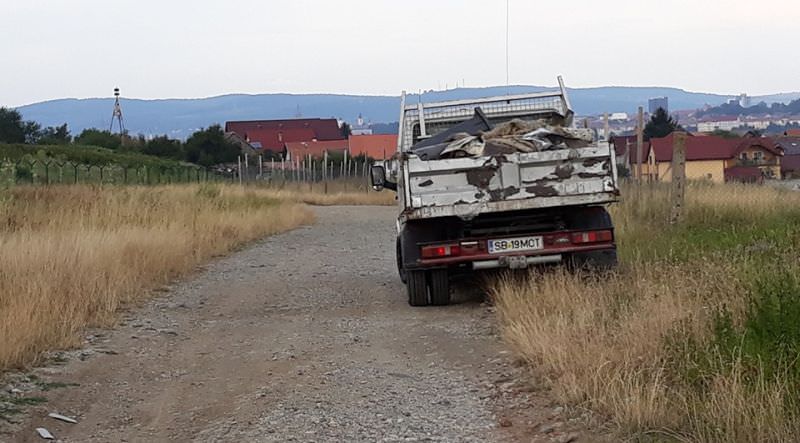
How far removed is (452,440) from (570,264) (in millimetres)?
5362

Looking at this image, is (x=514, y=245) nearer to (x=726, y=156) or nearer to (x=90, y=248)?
(x=90, y=248)

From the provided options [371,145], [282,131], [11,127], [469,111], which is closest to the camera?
[469,111]

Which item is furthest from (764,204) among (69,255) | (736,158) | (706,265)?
(736,158)

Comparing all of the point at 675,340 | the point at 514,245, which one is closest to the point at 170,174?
the point at 514,245

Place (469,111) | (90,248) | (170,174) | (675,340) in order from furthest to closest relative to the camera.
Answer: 1. (170,174)
2. (469,111)
3. (90,248)
4. (675,340)

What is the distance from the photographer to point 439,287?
1135 cm

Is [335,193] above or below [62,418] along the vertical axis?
below

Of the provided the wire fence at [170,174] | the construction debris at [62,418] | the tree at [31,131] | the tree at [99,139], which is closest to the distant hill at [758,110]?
the tree at [99,139]

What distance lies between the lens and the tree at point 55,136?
8006 centimetres

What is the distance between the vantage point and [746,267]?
8.30 meters

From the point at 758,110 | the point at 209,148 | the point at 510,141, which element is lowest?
the point at 209,148

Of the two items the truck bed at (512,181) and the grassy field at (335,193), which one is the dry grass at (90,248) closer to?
the truck bed at (512,181)

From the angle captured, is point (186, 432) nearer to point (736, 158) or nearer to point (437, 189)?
point (437, 189)

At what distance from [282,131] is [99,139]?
4196 centimetres
